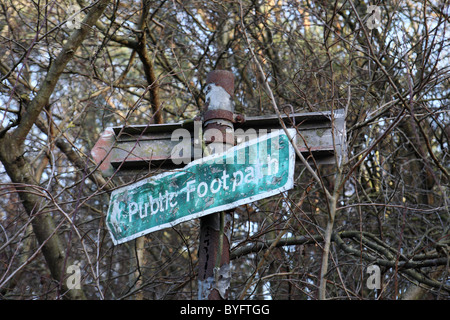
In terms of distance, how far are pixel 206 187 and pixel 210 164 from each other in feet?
0.38

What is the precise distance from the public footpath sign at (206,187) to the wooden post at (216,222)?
126 millimetres

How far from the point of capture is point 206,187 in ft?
8.18

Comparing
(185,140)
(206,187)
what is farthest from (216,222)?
(185,140)

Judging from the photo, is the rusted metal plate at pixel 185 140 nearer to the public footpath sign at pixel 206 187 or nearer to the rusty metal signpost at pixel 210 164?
the rusty metal signpost at pixel 210 164

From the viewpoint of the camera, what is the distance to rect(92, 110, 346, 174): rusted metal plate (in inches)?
104

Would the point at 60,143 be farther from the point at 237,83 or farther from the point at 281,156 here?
the point at 281,156

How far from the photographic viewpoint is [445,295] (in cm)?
512

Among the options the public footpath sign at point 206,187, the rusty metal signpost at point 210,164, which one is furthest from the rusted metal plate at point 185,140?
the public footpath sign at point 206,187

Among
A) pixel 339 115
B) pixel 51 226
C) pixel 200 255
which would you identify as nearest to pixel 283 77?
pixel 51 226

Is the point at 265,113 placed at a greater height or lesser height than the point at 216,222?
greater

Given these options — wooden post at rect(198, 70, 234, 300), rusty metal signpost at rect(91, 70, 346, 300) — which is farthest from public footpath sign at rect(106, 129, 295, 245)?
wooden post at rect(198, 70, 234, 300)

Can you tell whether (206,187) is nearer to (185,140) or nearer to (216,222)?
(216,222)

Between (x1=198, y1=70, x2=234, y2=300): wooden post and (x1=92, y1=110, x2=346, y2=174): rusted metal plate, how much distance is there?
0.09 metres

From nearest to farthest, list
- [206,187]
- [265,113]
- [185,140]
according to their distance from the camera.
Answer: [206,187] < [185,140] < [265,113]
